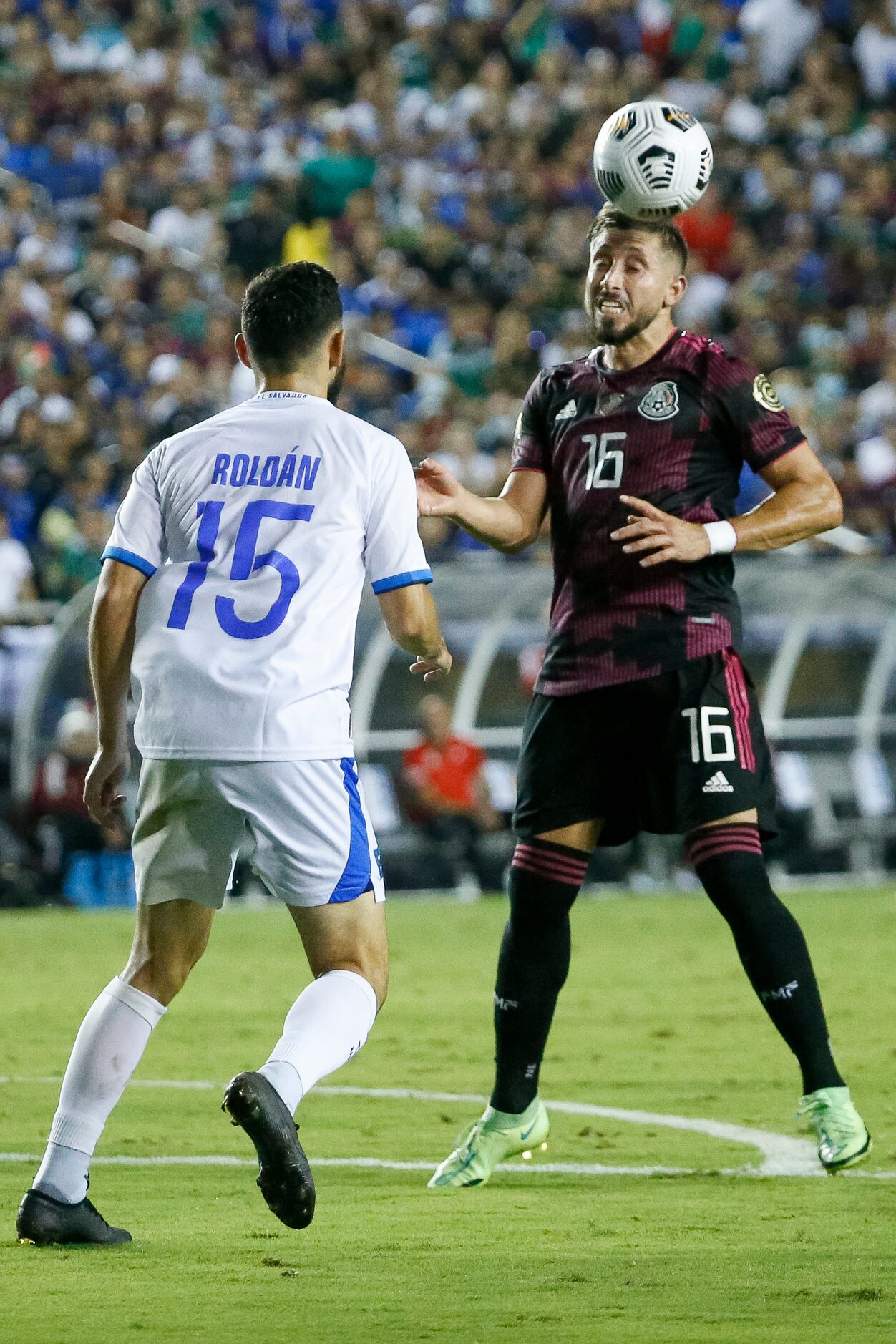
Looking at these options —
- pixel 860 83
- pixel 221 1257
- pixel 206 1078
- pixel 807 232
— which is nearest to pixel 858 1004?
pixel 206 1078

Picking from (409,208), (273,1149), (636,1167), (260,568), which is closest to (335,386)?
(260,568)

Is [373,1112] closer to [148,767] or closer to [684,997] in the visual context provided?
[148,767]

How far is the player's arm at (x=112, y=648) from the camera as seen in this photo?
4441 mm

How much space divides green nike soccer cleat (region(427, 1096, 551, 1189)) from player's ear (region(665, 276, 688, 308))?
6.91ft

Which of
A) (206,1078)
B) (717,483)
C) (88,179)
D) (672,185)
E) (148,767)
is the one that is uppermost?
(88,179)

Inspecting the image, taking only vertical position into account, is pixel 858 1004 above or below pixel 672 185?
below

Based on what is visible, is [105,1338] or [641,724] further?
[641,724]

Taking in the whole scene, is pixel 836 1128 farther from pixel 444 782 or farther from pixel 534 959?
pixel 444 782

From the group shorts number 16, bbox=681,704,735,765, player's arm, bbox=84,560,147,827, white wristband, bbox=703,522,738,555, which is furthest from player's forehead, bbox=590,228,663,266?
player's arm, bbox=84,560,147,827

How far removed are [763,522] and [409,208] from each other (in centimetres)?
1633

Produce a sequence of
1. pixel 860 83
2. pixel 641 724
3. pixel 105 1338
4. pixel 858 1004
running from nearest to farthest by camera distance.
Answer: pixel 105 1338 → pixel 641 724 → pixel 858 1004 → pixel 860 83

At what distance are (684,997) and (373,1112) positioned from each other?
11.5ft

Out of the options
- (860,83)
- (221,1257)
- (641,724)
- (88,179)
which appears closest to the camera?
(221,1257)

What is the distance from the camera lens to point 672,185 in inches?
Answer: 226
